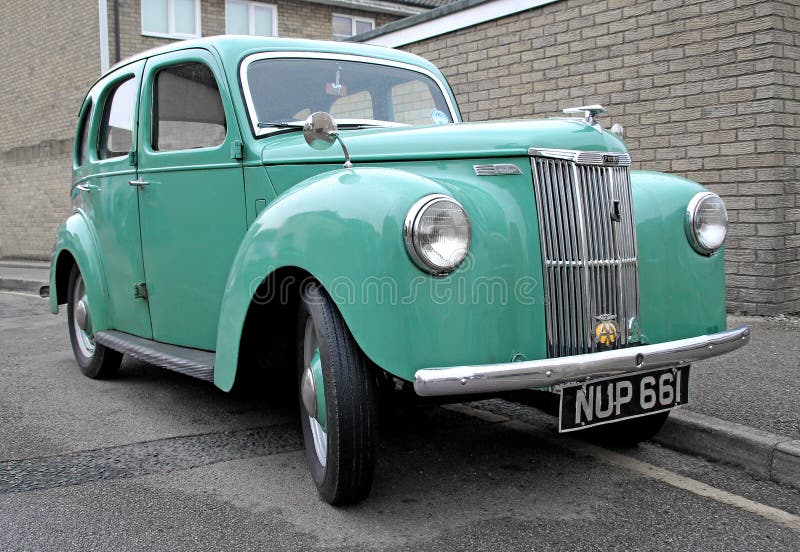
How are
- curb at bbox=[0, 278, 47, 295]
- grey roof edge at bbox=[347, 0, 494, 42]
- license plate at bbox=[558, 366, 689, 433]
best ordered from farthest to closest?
curb at bbox=[0, 278, 47, 295], grey roof edge at bbox=[347, 0, 494, 42], license plate at bbox=[558, 366, 689, 433]

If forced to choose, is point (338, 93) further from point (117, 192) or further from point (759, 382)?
point (759, 382)

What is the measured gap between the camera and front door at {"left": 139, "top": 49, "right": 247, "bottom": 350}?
146 inches

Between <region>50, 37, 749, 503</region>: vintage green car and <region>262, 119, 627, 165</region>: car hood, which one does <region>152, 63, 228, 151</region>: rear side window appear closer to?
<region>50, 37, 749, 503</region>: vintage green car

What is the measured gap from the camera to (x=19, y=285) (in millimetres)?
11922

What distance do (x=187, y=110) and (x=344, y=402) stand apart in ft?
6.81

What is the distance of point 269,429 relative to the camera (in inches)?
157

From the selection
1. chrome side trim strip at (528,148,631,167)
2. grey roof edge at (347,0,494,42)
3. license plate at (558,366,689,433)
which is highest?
grey roof edge at (347,0,494,42)

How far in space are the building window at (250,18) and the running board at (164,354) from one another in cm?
1396

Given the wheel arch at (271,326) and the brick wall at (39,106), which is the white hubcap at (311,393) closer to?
the wheel arch at (271,326)

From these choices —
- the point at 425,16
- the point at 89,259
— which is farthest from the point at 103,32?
the point at 89,259

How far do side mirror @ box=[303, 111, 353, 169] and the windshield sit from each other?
2.22ft

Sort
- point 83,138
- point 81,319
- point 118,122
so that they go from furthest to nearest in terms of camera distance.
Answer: point 83,138 → point 81,319 → point 118,122

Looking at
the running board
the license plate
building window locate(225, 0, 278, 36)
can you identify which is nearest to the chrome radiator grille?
the license plate

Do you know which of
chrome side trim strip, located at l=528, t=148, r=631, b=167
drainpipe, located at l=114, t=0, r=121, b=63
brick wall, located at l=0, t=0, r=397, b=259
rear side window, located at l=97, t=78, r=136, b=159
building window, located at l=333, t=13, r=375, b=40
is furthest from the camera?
building window, located at l=333, t=13, r=375, b=40
